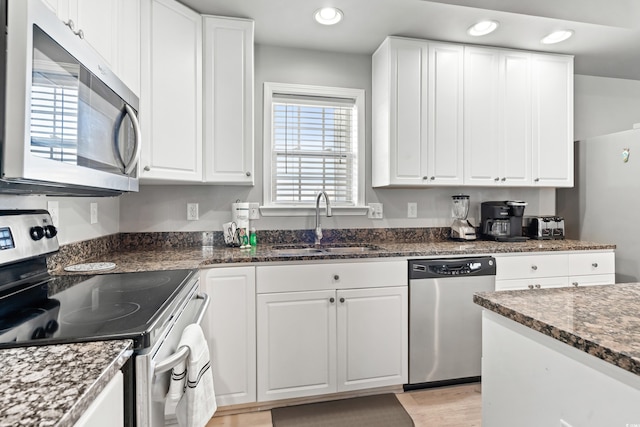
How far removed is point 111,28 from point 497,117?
8.33 ft

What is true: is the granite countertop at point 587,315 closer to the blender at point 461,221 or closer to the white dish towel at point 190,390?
the white dish towel at point 190,390

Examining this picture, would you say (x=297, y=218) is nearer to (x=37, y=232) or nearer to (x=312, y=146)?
(x=312, y=146)

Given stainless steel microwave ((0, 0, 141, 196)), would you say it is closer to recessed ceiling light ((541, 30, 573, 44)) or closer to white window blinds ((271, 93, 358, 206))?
white window blinds ((271, 93, 358, 206))

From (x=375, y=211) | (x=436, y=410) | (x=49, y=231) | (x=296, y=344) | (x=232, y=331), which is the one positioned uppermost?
(x=375, y=211)

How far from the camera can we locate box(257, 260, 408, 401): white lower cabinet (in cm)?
190

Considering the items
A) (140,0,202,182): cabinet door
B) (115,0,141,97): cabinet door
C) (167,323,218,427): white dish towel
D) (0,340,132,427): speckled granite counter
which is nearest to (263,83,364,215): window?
(140,0,202,182): cabinet door

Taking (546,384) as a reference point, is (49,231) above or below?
above

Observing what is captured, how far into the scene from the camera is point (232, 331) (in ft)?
6.05

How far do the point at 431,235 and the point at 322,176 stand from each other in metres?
1.04

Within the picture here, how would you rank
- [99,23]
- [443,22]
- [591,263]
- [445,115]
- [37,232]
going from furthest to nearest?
[445,115] < [591,263] < [443,22] < [99,23] < [37,232]

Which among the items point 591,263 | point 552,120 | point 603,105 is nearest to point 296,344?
point 591,263

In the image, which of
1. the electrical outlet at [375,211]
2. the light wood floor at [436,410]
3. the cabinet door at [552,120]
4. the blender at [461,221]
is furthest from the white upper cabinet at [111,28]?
the cabinet door at [552,120]

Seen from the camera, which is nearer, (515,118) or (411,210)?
(515,118)

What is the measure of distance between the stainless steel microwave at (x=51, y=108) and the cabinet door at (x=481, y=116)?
229 cm
